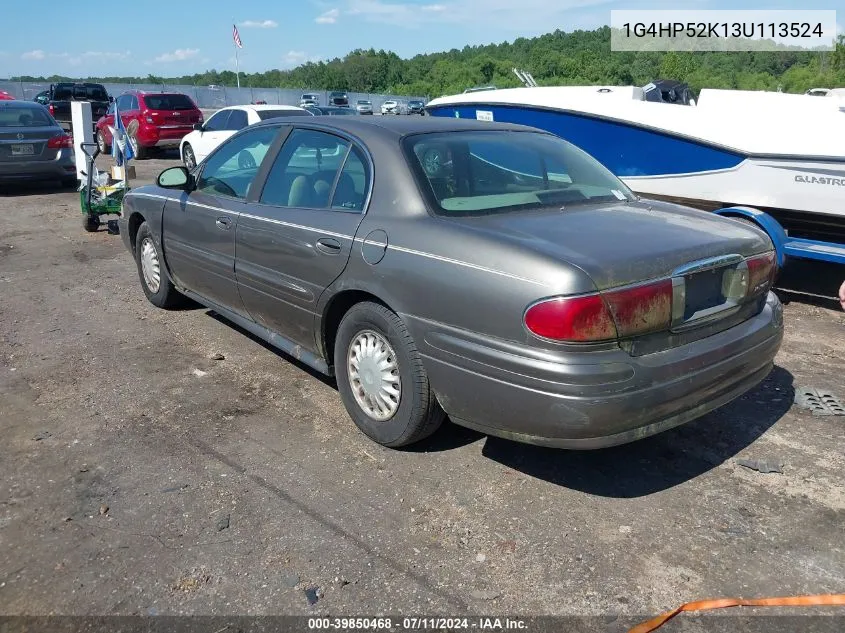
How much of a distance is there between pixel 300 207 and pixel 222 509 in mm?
1749

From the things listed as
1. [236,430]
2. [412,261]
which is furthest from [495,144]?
[236,430]

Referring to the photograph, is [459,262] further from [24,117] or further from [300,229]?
[24,117]

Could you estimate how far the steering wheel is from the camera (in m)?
4.82

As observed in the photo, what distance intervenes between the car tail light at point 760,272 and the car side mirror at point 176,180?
3753mm

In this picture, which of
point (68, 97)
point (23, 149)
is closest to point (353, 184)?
point (23, 149)

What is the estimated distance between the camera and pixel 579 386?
289 cm

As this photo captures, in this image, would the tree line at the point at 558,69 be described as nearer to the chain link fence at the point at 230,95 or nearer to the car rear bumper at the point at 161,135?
A: the chain link fence at the point at 230,95

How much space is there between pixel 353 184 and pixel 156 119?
16.2 metres

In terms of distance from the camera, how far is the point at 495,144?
410 centimetres

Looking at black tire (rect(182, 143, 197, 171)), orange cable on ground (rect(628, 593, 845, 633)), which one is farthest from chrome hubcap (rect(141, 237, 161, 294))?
black tire (rect(182, 143, 197, 171))

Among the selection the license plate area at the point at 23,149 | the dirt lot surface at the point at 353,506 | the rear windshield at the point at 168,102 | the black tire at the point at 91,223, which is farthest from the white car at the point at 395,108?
the dirt lot surface at the point at 353,506

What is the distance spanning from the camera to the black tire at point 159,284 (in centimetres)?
586

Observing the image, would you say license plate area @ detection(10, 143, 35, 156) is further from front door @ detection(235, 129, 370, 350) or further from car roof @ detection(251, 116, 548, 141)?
car roof @ detection(251, 116, 548, 141)

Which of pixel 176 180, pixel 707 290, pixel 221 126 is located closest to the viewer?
pixel 707 290
